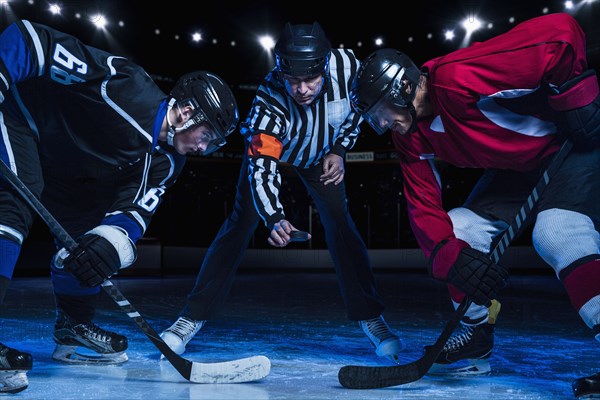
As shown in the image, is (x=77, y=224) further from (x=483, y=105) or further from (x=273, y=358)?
(x=483, y=105)

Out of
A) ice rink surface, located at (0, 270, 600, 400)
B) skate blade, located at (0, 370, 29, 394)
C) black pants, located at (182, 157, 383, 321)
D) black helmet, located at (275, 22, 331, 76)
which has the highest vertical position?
black helmet, located at (275, 22, 331, 76)

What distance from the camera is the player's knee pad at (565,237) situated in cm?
164

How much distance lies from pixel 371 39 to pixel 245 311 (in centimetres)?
868

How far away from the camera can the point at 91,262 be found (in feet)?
5.74

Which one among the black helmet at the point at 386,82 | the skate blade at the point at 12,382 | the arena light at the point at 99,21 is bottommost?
the skate blade at the point at 12,382

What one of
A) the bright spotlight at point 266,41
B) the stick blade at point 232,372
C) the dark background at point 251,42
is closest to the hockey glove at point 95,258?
the stick blade at point 232,372

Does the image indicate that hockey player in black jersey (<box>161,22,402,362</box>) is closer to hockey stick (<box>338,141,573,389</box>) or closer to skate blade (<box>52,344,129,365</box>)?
skate blade (<box>52,344,129,365</box>)

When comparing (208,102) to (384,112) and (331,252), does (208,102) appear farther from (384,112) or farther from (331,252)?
(331,252)

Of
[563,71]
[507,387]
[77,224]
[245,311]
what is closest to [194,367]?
[77,224]

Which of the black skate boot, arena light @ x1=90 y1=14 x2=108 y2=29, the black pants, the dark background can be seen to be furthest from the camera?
arena light @ x1=90 y1=14 x2=108 y2=29

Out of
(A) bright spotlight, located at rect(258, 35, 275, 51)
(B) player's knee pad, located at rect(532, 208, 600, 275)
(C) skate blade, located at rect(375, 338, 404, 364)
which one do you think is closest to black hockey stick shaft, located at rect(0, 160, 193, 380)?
(C) skate blade, located at rect(375, 338, 404, 364)

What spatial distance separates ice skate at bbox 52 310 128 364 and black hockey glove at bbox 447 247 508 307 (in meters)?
1.20

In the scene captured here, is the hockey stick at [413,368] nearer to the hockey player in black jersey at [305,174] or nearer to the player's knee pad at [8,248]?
the hockey player in black jersey at [305,174]

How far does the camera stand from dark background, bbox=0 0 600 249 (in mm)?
9961
